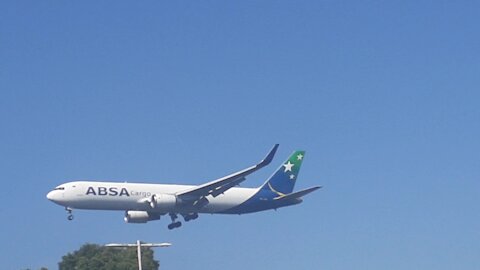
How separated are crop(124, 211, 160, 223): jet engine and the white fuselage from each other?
113 centimetres

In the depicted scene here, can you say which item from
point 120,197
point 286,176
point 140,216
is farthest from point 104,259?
point 286,176

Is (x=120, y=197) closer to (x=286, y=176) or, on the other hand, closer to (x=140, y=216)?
(x=140, y=216)

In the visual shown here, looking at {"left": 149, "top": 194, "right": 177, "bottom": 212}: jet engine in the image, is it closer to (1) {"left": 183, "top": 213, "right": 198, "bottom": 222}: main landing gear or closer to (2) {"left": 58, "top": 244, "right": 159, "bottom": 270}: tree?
(1) {"left": 183, "top": 213, "right": 198, "bottom": 222}: main landing gear

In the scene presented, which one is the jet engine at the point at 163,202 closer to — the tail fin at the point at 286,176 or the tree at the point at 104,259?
A: the tree at the point at 104,259

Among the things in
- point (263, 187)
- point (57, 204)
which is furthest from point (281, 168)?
point (57, 204)

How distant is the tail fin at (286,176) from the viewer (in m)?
127

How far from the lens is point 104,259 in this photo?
12506 cm

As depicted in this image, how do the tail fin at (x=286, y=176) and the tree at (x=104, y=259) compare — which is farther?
the tail fin at (x=286, y=176)

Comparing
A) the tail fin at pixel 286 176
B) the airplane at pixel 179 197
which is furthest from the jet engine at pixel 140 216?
the tail fin at pixel 286 176

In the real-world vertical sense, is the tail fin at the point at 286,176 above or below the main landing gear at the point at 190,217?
above

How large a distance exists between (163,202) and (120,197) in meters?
3.59

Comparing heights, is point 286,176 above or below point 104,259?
above

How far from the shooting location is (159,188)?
122m

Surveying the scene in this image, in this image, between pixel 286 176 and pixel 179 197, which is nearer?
pixel 179 197
